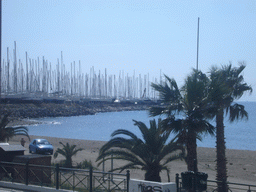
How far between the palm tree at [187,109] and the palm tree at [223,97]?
46 centimetres

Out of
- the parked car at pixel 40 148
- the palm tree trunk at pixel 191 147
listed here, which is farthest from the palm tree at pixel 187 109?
the parked car at pixel 40 148

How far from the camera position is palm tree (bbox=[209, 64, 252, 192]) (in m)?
13.3

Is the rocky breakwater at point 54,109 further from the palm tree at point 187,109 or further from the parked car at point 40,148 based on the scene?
the palm tree at point 187,109

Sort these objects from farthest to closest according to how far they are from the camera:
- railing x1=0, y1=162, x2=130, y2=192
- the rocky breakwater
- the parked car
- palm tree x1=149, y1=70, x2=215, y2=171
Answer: the rocky breakwater
the parked car
palm tree x1=149, y1=70, x2=215, y2=171
railing x1=0, y1=162, x2=130, y2=192

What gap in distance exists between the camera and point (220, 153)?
15094 mm

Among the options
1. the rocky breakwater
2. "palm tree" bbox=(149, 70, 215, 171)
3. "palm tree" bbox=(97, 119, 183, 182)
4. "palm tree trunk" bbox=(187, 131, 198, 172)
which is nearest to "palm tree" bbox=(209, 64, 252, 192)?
"palm tree" bbox=(149, 70, 215, 171)

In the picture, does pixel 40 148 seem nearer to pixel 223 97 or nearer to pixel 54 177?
pixel 54 177

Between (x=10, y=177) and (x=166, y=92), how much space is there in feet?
26.5

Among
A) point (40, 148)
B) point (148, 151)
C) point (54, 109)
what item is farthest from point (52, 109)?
point (148, 151)

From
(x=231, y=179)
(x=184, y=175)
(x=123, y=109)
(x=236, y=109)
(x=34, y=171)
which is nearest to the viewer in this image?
(x=184, y=175)

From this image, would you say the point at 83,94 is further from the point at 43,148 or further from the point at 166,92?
the point at 166,92

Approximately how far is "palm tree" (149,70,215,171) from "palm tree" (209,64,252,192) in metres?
0.46

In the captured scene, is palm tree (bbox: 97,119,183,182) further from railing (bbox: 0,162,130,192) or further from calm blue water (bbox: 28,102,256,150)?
calm blue water (bbox: 28,102,256,150)

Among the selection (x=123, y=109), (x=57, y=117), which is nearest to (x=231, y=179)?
(x=57, y=117)
